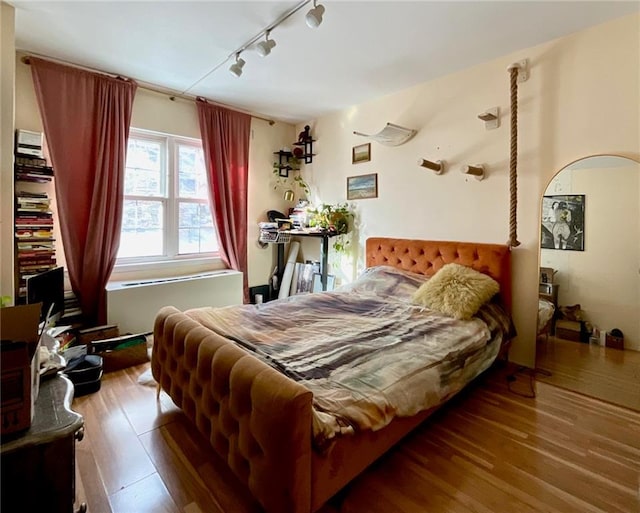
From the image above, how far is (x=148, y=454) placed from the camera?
1697 millimetres

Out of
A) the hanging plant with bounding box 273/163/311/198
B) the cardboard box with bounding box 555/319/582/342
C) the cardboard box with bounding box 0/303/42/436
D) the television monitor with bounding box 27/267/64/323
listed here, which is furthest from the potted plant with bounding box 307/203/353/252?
the cardboard box with bounding box 0/303/42/436

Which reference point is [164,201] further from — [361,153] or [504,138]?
[504,138]

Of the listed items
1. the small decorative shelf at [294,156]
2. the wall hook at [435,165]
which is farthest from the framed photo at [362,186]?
the small decorative shelf at [294,156]

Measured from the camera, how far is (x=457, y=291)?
2506mm

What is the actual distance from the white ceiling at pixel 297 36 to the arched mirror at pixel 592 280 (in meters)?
1.09

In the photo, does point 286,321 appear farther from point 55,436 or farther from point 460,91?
point 460,91

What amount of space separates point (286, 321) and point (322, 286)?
64.7 inches

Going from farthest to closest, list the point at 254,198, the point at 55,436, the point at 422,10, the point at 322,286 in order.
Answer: the point at 254,198
the point at 322,286
the point at 422,10
the point at 55,436

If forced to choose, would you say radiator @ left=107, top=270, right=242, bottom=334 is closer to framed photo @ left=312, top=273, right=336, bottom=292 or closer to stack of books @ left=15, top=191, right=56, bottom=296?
stack of books @ left=15, top=191, right=56, bottom=296

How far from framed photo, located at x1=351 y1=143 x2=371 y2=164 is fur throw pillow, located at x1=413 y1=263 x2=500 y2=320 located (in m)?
1.69

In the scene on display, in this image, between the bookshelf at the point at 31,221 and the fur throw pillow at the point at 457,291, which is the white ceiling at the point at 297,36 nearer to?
the bookshelf at the point at 31,221

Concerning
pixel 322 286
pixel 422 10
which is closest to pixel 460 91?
pixel 422 10

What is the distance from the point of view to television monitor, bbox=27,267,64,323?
1982mm

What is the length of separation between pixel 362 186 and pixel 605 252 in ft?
7.53
